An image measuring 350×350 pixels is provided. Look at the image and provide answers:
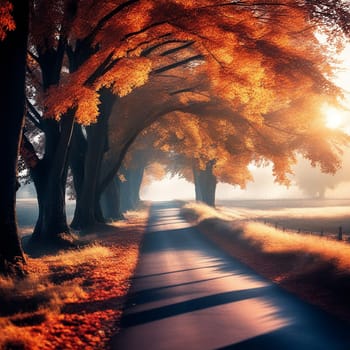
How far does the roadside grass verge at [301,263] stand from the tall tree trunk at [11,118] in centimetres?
677

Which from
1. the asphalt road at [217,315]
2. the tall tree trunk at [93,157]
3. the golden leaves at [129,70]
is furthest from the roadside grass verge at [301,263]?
the tall tree trunk at [93,157]

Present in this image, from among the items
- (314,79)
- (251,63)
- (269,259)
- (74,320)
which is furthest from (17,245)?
(314,79)

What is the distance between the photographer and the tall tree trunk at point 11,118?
393 inches

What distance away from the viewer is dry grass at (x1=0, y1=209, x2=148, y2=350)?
6.04 m

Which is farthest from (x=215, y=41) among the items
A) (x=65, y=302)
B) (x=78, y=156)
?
(x=78, y=156)

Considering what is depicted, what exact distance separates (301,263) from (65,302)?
6.68 meters

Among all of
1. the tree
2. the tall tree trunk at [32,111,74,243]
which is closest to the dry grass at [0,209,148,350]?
the tall tree trunk at [32,111,74,243]

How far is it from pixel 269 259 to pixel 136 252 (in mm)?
4952

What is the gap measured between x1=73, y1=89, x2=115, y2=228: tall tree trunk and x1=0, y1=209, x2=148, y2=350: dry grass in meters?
7.82

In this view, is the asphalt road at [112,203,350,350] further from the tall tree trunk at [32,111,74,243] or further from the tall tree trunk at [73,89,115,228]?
the tall tree trunk at [73,89,115,228]

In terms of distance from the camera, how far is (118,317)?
24.0ft

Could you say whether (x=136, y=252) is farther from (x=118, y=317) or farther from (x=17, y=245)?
(x=118, y=317)

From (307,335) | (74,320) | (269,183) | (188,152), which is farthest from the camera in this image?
(269,183)

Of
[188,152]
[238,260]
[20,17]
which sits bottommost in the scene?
[238,260]
